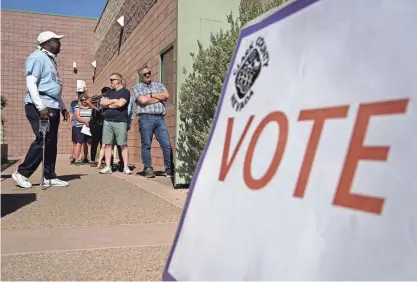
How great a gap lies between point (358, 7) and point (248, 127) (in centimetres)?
63

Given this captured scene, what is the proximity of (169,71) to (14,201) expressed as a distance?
3954mm

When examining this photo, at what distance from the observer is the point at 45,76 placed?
6.17m

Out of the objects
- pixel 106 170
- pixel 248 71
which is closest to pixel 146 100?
pixel 106 170

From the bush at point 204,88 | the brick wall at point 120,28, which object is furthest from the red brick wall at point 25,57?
the bush at point 204,88

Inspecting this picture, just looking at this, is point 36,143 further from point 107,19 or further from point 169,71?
point 107,19

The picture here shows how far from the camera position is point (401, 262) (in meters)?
1.17

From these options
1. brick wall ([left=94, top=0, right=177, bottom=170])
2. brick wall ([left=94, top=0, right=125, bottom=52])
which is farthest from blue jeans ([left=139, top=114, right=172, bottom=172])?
brick wall ([left=94, top=0, right=125, bottom=52])

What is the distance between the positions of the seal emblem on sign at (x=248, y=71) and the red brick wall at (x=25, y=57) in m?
18.2

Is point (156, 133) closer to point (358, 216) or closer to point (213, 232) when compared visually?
point (213, 232)

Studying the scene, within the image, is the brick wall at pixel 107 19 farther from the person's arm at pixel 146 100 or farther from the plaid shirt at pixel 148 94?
the person's arm at pixel 146 100

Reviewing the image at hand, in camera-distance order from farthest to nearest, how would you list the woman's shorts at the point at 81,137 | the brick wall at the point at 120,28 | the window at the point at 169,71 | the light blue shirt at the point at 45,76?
the woman's shorts at the point at 81,137 < the brick wall at the point at 120,28 < the window at the point at 169,71 < the light blue shirt at the point at 45,76

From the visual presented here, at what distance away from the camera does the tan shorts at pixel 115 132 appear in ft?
27.7

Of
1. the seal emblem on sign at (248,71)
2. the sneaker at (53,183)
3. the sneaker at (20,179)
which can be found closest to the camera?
the seal emblem on sign at (248,71)

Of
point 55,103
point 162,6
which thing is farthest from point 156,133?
point 162,6
